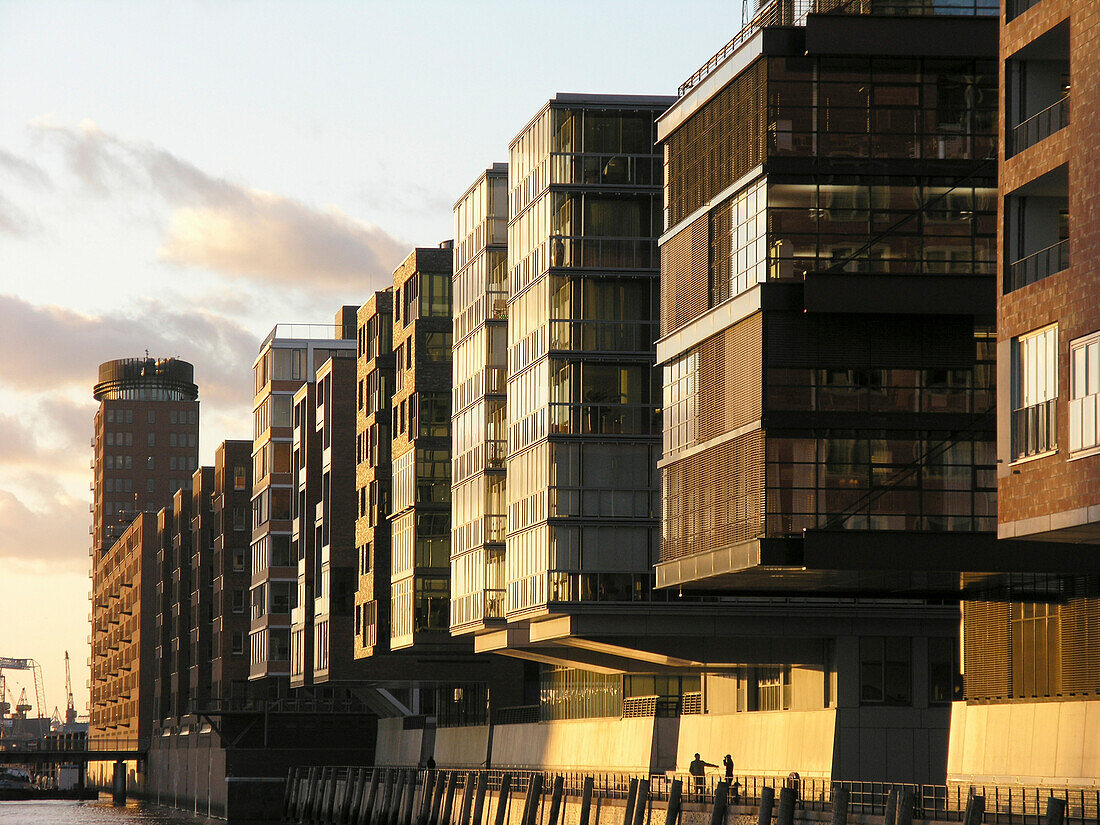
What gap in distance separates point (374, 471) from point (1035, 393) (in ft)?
196

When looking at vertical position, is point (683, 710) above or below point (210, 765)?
above

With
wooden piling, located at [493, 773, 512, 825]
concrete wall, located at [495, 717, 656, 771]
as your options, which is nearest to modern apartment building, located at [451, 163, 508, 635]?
concrete wall, located at [495, 717, 656, 771]

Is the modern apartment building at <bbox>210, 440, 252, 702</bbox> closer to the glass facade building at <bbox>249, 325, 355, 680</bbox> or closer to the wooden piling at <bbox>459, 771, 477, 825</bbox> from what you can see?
the glass facade building at <bbox>249, 325, 355, 680</bbox>

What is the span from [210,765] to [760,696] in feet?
224

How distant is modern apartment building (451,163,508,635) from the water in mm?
44647

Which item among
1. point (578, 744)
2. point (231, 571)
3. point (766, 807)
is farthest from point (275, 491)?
point (766, 807)

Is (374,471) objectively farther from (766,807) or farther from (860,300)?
(766,807)

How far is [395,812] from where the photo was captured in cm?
8212

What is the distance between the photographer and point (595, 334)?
68.2 m

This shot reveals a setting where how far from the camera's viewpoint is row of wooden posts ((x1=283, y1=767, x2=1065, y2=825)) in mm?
37312

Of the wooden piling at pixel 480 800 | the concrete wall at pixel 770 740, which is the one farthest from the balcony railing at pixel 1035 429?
the wooden piling at pixel 480 800

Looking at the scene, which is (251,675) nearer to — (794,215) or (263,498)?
(263,498)

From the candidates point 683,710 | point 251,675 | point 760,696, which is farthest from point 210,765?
point 760,696

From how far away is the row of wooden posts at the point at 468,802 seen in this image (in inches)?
1469
